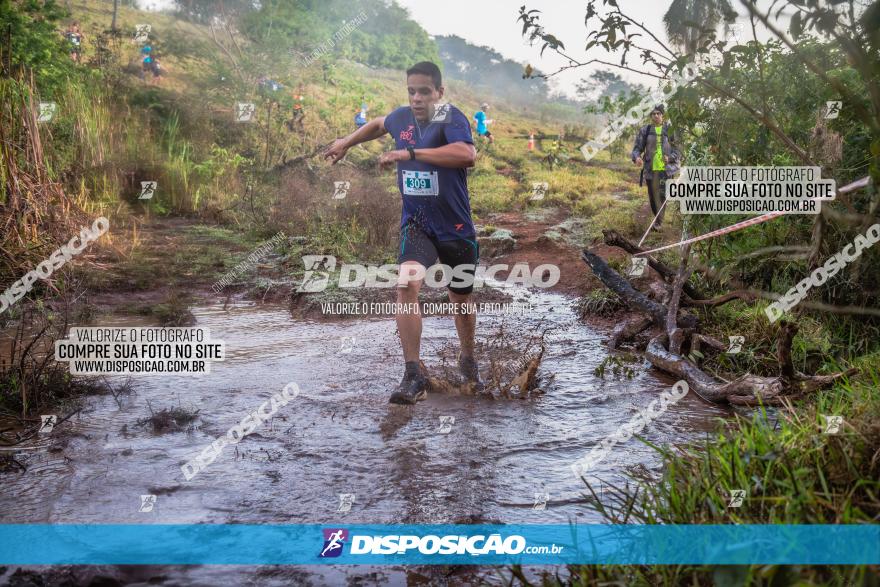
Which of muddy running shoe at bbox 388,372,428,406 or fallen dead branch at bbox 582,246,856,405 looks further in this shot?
muddy running shoe at bbox 388,372,428,406

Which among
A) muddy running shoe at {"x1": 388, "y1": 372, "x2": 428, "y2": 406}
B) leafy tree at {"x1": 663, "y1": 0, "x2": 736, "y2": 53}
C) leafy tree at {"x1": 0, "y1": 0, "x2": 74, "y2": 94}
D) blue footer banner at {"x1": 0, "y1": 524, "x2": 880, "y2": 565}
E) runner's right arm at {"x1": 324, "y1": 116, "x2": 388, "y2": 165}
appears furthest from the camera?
leafy tree at {"x1": 0, "y1": 0, "x2": 74, "y2": 94}

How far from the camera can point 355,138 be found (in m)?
5.39

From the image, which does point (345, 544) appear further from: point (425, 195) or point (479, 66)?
point (479, 66)

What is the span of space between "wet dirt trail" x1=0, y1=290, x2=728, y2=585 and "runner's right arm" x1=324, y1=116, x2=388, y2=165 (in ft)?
5.78

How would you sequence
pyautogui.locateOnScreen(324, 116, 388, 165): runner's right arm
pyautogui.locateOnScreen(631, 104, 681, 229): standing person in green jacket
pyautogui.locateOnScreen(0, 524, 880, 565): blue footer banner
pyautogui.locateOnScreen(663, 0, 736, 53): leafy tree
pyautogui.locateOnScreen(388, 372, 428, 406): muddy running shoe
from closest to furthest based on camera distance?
1. pyautogui.locateOnScreen(0, 524, 880, 565): blue footer banner
2. pyautogui.locateOnScreen(663, 0, 736, 53): leafy tree
3. pyautogui.locateOnScreen(388, 372, 428, 406): muddy running shoe
4. pyautogui.locateOnScreen(324, 116, 388, 165): runner's right arm
5. pyautogui.locateOnScreen(631, 104, 681, 229): standing person in green jacket

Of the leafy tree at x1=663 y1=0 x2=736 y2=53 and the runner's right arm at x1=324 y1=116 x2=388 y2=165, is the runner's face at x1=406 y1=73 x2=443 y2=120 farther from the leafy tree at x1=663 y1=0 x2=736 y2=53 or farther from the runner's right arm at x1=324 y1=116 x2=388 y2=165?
the leafy tree at x1=663 y1=0 x2=736 y2=53

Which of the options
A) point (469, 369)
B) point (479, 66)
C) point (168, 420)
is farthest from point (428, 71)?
point (479, 66)

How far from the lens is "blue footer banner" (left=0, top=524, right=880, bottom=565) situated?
2652 mm

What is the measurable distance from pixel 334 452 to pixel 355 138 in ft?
8.05

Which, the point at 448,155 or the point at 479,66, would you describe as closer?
the point at 448,155

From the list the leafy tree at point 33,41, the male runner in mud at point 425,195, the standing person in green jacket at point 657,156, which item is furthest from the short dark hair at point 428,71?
the standing person in green jacket at point 657,156

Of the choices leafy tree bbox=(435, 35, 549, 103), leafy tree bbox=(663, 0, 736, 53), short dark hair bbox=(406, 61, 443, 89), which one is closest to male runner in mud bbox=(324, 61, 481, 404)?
short dark hair bbox=(406, 61, 443, 89)

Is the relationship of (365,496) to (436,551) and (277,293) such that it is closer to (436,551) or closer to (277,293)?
(436,551)

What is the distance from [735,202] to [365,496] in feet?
15.9
